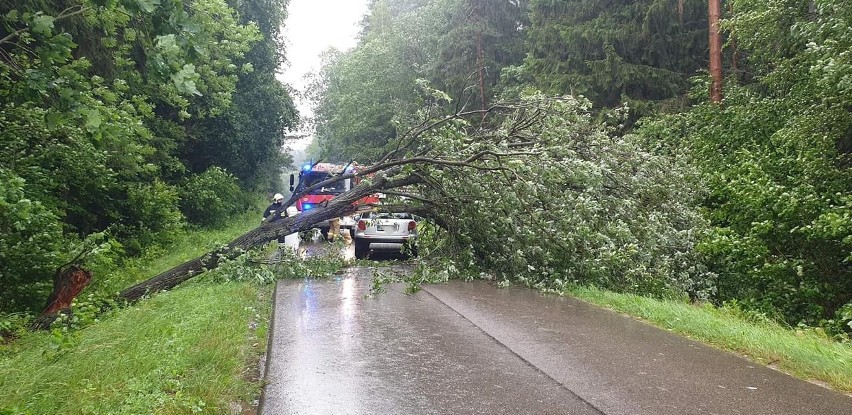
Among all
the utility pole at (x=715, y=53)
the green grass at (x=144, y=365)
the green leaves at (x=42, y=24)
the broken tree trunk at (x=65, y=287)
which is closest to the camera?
the green grass at (x=144, y=365)

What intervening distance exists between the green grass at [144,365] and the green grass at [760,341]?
4.55m

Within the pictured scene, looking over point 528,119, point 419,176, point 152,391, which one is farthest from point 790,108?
point 152,391

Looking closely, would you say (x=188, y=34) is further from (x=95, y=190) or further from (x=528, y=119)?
(x=95, y=190)

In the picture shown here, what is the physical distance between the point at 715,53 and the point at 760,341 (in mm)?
11986

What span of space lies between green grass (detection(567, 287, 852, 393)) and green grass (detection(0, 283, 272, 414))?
4553 mm

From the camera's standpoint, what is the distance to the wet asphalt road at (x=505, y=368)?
14.5 ft

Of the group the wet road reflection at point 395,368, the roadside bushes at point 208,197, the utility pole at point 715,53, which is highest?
the utility pole at point 715,53

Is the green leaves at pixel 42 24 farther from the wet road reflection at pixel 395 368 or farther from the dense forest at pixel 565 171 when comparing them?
the wet road reflection at pixel 395 368

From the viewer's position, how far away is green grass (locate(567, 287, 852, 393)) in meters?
5.02

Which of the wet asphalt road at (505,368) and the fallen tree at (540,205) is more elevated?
the fallen tree at (540,205)

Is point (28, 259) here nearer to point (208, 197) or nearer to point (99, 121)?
point (99, 121)

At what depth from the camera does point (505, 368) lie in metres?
5.38

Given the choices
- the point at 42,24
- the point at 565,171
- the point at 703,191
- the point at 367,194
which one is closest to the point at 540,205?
the point at 565,171

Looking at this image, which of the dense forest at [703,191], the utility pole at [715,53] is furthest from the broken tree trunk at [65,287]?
the utility pole at [715,53]
